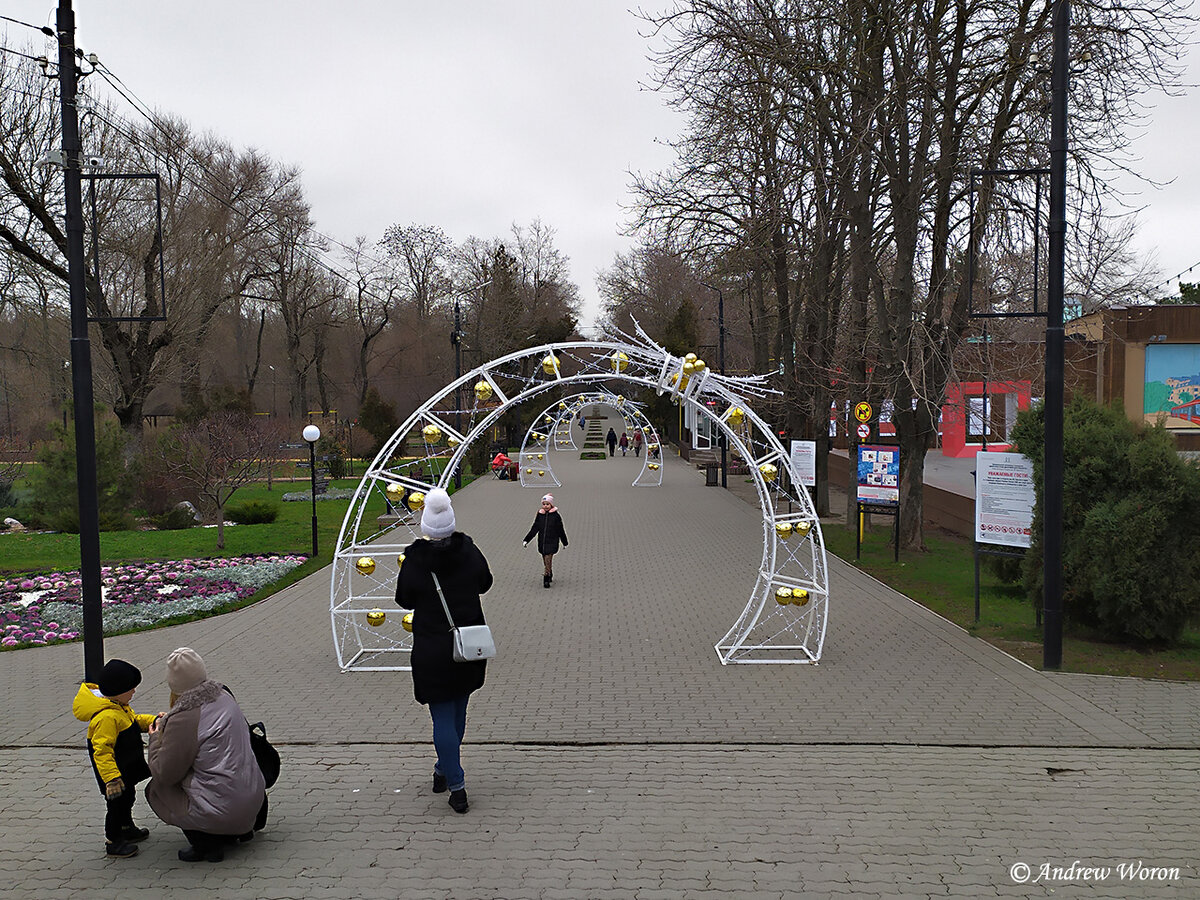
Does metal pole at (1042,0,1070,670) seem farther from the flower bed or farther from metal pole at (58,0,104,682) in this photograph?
the flower bed

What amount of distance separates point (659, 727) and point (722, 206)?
14.6 meters

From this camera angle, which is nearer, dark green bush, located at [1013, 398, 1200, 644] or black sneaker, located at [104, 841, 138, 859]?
black sneaker, located at [104, 841, 138, 859]

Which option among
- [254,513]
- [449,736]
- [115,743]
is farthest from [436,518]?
[254,513]

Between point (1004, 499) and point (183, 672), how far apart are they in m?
8.32

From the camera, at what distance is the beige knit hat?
4602mm

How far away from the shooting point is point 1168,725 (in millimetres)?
6945

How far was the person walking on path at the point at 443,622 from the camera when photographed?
5.27m

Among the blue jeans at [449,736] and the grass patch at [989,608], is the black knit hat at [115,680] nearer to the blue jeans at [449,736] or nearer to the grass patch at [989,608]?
the blue jeans at [449,736]

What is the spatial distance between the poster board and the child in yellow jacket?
40.7ft

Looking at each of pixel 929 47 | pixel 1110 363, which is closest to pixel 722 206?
pixel 929 47

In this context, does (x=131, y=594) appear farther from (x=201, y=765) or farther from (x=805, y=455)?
(x=805, y=455)

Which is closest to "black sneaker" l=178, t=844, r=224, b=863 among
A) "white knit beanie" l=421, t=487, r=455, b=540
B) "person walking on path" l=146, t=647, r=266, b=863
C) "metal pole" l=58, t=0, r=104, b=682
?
"person walking on path" l=146, t=647, r=266, b=863

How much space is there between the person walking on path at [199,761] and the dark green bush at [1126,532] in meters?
7.65

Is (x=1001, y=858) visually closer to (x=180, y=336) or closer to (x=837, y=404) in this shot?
(x=837, y=404)
